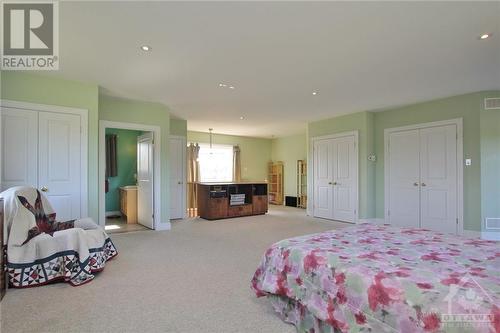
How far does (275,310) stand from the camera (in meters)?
2.19

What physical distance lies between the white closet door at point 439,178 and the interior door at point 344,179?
4.38 feet

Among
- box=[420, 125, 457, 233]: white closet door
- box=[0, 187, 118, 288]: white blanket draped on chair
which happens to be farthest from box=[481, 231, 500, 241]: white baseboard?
box=[0, 187, 118, 288]: white blanket draped on chair

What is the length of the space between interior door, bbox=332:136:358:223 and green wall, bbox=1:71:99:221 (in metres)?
5.04

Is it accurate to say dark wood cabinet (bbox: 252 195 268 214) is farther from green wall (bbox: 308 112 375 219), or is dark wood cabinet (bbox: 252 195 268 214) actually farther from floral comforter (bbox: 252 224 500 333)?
floral comforter (bbox: 252 224 500 333)

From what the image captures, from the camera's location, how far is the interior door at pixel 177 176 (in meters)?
6.72

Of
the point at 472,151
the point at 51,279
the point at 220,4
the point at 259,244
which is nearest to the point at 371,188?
the point at 472,151

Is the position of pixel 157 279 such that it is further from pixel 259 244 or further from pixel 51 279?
pixel 259 244

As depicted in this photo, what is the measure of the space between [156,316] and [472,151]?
541cm

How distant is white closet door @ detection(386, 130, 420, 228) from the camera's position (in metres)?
5.47

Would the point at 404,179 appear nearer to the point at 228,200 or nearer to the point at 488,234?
the point at 488,234

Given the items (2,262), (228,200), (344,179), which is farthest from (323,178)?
(2,262)

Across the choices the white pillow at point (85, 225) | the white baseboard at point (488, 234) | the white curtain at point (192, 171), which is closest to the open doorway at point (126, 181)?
the white curtain at point (192, 171)

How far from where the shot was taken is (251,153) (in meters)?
10.3

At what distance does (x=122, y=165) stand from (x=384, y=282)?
7.35 metres
